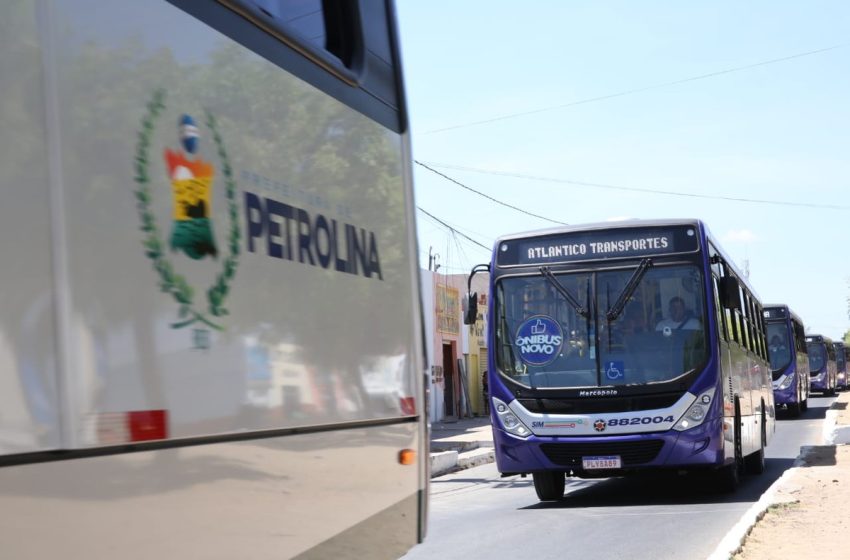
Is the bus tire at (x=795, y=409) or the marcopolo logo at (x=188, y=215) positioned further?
the bus tire at (x=795, y=409)

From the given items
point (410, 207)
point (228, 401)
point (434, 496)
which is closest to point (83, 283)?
point (228, 401)

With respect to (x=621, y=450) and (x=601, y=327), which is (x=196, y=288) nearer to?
(x=621, y=450)

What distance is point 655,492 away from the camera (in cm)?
1538

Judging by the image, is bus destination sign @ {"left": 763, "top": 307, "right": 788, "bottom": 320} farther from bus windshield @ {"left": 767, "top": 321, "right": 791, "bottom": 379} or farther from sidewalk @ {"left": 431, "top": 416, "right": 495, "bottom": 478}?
sidewalk @ {"left": 431, "top": 416, "right": 495, "bottom": 478}

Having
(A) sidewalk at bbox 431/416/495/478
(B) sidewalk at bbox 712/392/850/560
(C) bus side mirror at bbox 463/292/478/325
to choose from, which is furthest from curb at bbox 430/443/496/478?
(B) sidewalk at bbox 712/392/850/560

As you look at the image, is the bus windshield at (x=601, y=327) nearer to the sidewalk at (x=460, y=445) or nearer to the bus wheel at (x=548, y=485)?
the bus wheel at (x=548, y=485)

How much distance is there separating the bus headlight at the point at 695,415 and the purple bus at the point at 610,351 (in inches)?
0.4

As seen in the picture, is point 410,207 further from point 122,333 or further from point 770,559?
point 770,559

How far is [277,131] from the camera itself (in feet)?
13.2

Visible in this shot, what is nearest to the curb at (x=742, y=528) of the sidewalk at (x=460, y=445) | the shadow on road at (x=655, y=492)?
the shadow on road at (x=655, y=492)

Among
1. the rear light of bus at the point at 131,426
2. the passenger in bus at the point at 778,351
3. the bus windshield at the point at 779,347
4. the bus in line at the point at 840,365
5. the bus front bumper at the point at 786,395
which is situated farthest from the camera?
the bus in line at the point at 840,365

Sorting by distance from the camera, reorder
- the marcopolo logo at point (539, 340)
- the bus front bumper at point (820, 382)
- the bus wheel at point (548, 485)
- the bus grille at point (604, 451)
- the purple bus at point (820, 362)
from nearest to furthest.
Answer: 1. the bus grille at point (604, 451)
2. the marcopolo logo at point (539, 340)
3. the bus wheel at point (548, 485)
4. the purple bus at point (820, 362)
5. the bus front bumper at point (820, 382)

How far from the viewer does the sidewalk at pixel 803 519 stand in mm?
8898

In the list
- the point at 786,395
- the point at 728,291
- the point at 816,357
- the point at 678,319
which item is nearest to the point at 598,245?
the point at 678,319
